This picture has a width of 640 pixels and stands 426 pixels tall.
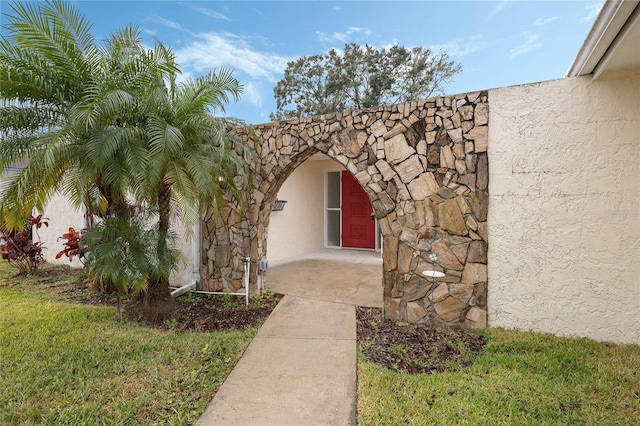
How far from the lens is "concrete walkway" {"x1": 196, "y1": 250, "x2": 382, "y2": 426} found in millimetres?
2779

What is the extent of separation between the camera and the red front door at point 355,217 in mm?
10453

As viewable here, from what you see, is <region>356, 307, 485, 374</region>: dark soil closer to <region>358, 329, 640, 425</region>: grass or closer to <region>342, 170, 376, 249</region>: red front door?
<region>358, 329, 640, 425</region>: grass

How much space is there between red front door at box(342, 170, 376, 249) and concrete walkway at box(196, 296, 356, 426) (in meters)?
5.69

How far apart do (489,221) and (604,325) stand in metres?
1.79

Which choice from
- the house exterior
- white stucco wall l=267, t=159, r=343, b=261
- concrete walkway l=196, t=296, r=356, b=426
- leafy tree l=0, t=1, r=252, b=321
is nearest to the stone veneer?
the house exterior

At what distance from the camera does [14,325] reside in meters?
4.75

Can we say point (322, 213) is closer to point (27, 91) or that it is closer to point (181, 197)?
point (181, 197)

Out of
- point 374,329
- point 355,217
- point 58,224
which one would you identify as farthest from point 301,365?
point 58,224

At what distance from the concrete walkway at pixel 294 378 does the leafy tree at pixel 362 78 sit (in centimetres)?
1474

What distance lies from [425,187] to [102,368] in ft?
15.3

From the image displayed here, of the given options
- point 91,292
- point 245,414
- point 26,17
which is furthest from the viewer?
point 91,292

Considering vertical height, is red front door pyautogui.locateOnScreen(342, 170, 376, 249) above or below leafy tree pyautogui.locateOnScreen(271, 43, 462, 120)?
below

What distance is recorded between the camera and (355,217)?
1069cm

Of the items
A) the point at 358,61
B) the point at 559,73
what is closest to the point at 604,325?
the point at 559,73
